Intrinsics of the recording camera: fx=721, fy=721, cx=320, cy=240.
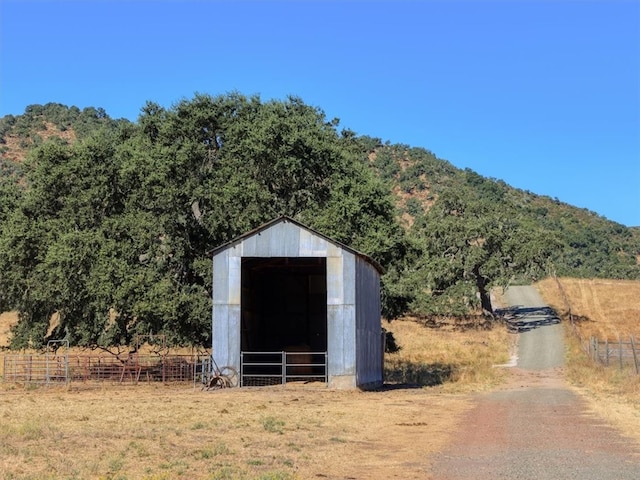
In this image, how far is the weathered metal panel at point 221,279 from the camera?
26266 millimetres

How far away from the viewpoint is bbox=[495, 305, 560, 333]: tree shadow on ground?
57.2 m

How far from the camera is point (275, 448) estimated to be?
12.6 meters

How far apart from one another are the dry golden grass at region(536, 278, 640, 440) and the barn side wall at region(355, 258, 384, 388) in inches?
312

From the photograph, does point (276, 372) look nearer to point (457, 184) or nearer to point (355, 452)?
point (355, 452)

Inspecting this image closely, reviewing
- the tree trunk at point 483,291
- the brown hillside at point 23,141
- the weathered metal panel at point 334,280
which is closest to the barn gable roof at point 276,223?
the weathered metal panel at point 334,280

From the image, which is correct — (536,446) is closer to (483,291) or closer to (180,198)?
(180,198)

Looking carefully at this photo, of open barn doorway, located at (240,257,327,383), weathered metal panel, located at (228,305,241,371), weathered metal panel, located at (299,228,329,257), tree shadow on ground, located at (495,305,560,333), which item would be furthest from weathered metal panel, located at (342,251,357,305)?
tree shadow on ground, located at (495,305,560,333)

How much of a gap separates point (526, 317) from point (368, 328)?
3691cm

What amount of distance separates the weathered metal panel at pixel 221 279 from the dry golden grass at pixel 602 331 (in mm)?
12851

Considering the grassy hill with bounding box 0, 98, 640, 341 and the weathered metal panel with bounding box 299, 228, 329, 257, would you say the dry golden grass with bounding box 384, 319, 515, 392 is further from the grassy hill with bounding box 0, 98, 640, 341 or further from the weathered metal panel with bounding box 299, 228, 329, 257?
A: the weathered metal panel with bounding box 299, 228, 329, 257

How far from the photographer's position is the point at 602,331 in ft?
181

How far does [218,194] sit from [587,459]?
845 inches

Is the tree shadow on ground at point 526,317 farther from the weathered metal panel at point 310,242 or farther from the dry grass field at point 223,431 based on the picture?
the weathered metal panel at point 310,242

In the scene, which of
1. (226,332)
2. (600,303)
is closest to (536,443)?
(226,332)
